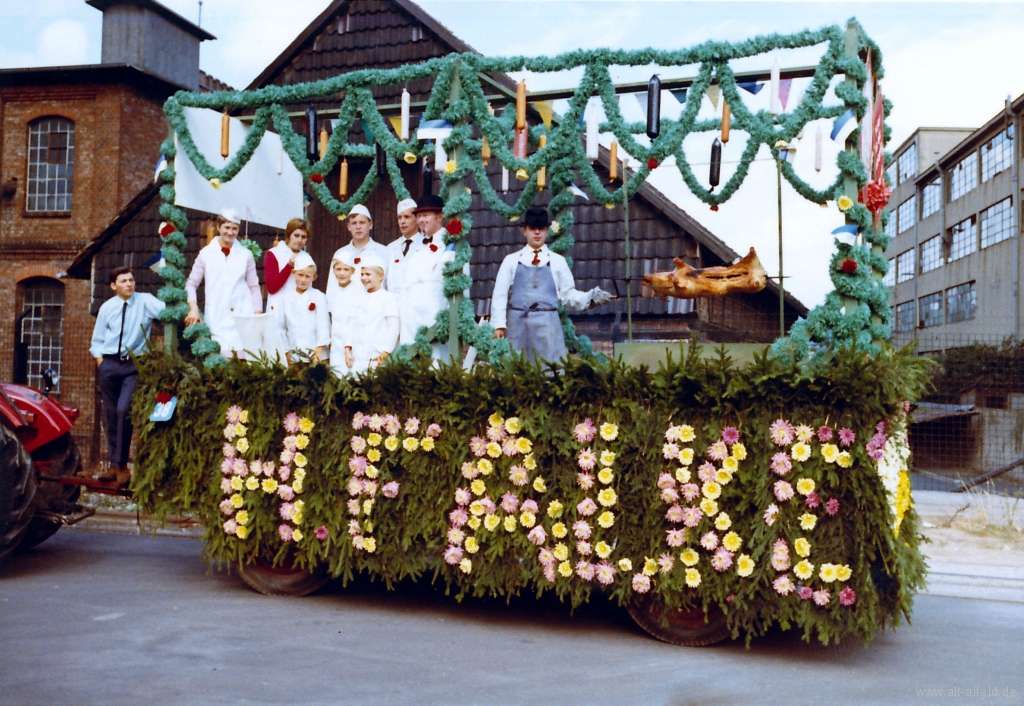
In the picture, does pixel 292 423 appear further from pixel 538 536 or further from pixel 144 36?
pixel 144 36

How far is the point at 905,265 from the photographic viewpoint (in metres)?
43.0

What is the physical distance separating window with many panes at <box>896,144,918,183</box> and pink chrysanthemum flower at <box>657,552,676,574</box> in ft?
137

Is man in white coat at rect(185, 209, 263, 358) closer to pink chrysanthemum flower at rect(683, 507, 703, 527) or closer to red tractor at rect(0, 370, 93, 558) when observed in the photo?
red tractor at rect(0, 370, 93, 558)

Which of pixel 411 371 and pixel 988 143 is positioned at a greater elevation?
pixel 988 143

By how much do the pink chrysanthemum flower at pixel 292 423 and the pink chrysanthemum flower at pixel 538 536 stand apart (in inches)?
65.4

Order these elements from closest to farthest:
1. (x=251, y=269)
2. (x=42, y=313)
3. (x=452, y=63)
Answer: (x=452, y=63) < (x=251, y=269) < (x=42, y=313)

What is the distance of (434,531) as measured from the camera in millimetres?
5492

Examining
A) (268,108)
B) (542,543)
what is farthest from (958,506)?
(268,108)

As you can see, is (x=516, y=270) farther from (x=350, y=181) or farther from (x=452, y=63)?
(x=350, y=181)

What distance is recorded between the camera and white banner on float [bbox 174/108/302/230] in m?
7.46

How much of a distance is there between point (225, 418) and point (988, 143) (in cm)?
3085

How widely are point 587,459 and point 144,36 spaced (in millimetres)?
18473

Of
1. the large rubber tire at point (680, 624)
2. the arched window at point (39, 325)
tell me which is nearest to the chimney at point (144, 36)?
the arched window at point (39, 325)

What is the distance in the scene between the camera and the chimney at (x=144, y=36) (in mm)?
19953
